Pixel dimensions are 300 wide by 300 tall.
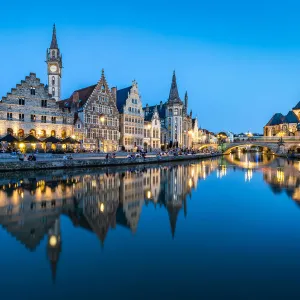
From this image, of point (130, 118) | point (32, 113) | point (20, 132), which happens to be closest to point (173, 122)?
point (130, 118)

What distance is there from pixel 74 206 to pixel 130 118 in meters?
44.2

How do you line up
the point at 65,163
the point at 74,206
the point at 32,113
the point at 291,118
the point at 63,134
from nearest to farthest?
1. the point at 74,206
2. the point at 65,163
3. the point at 32,113
4. the point at 63,134
5. the point at 291,118

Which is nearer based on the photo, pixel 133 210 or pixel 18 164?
pixel 133 210

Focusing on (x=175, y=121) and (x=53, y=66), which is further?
Result: (x=175, y=121)

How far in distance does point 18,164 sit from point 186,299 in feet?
88.5

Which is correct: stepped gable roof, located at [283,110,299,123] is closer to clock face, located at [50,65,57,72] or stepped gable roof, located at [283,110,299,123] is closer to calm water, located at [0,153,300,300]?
clock face, located at [50,65,57,72]

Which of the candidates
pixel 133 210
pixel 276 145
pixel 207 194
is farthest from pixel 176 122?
pixel 133 210

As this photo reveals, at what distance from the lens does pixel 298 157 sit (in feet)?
209

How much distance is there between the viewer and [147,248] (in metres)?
8.34

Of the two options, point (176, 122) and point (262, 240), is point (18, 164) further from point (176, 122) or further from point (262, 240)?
point (176, 122)

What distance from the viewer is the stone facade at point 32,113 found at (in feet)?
123

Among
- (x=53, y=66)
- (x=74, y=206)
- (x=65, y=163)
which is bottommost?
(x=74, y=206)

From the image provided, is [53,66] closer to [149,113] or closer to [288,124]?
[149,113]

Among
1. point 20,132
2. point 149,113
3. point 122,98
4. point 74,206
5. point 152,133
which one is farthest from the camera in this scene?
point 149,113
